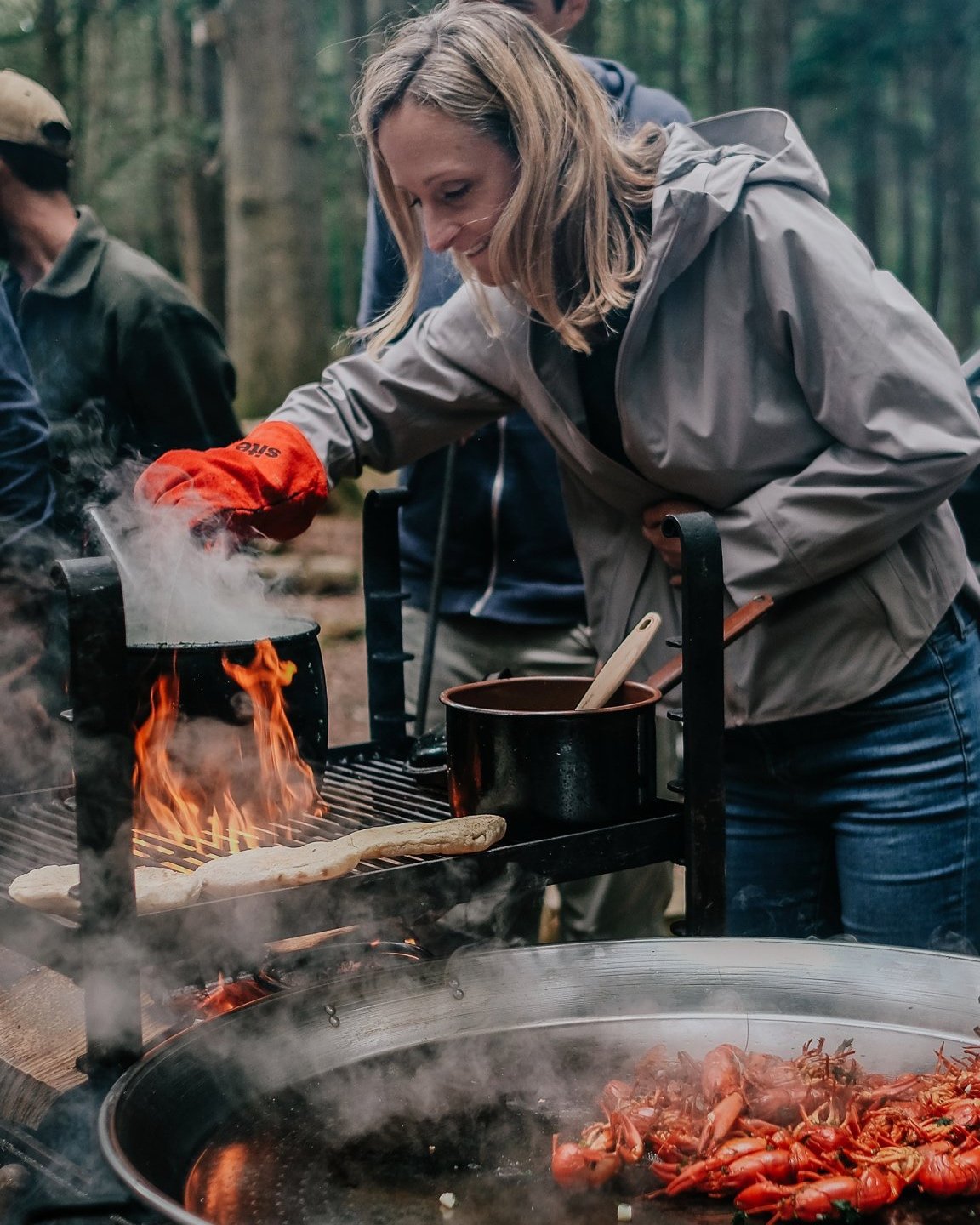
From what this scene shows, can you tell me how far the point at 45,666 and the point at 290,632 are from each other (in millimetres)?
1350

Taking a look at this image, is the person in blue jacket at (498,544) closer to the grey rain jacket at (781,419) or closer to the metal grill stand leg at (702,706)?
the grey rain jacket at (781,419)

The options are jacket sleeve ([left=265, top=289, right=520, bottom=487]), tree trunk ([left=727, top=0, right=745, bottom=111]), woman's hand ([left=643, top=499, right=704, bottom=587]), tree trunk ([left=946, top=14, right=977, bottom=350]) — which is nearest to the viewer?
woman's hand ([left=643, top=499, right=704, bottom=587])

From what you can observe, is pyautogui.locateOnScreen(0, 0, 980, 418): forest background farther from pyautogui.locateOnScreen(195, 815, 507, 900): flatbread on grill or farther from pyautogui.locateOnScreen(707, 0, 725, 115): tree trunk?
pyautogui.locateOnScreen(195, 815, 507, 900): flatbread on grill

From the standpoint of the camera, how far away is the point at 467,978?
6.68 ft

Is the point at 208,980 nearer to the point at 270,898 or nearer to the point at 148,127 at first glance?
the point at 270,898

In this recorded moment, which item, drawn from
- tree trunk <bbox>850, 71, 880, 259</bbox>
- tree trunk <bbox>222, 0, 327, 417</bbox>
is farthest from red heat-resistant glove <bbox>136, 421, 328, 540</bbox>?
tree trunk <bbox>850, 71, 880, 259</bbox>

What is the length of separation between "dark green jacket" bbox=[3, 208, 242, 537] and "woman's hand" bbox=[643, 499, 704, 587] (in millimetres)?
1889

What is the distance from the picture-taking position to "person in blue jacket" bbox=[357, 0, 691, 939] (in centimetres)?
379

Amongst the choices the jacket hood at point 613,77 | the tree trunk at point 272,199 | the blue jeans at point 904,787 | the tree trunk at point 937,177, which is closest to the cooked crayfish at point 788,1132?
the blue jeans at point 904,787

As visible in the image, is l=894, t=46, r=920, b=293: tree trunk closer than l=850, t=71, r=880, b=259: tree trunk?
No

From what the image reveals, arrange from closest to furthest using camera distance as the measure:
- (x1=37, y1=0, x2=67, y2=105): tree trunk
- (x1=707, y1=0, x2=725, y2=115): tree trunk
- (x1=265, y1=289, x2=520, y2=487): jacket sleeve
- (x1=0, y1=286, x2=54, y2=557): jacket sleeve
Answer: (x1=265, y1=289, x2=520, y2=487): jacket sleeve
(x1=0, y1=286, x2=54, y2=557): jacket sleeve
(x1=37, y1=0, x2=67, y2=105): tree trunk
(x1=707, y1=0, x2=725, y2=115): tree trunk

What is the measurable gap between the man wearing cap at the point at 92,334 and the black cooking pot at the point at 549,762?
2.27 meters

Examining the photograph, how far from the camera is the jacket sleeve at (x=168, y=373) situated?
13.7 ft

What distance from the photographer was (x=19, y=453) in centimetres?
379
